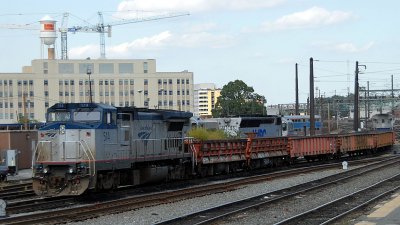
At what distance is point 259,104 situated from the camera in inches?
3917

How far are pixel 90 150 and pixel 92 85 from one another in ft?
405

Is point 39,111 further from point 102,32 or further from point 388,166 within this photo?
point 388,166

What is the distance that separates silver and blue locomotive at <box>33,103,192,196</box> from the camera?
18953mm

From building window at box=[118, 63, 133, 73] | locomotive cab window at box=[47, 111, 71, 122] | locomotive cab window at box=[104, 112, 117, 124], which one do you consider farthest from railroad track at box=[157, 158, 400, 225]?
building window at box=[118, 63, 133, 73]

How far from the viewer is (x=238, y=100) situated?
98438 mm

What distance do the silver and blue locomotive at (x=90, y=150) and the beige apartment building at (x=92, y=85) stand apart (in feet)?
363

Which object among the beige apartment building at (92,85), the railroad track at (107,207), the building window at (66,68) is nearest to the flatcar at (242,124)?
the railroad track at (107,207)

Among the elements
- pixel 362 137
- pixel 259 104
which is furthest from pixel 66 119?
pixel 259 104

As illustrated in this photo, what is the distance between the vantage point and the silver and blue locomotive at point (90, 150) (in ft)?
62.2

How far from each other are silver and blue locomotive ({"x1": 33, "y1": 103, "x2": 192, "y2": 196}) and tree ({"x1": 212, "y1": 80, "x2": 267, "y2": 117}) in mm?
73001

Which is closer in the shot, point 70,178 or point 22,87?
point 70,178

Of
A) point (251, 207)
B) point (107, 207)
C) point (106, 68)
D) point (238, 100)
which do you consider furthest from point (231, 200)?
point (106, 68)

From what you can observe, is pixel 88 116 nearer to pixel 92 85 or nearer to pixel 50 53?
pixel 92 85

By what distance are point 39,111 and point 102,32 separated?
56907 millimetres
